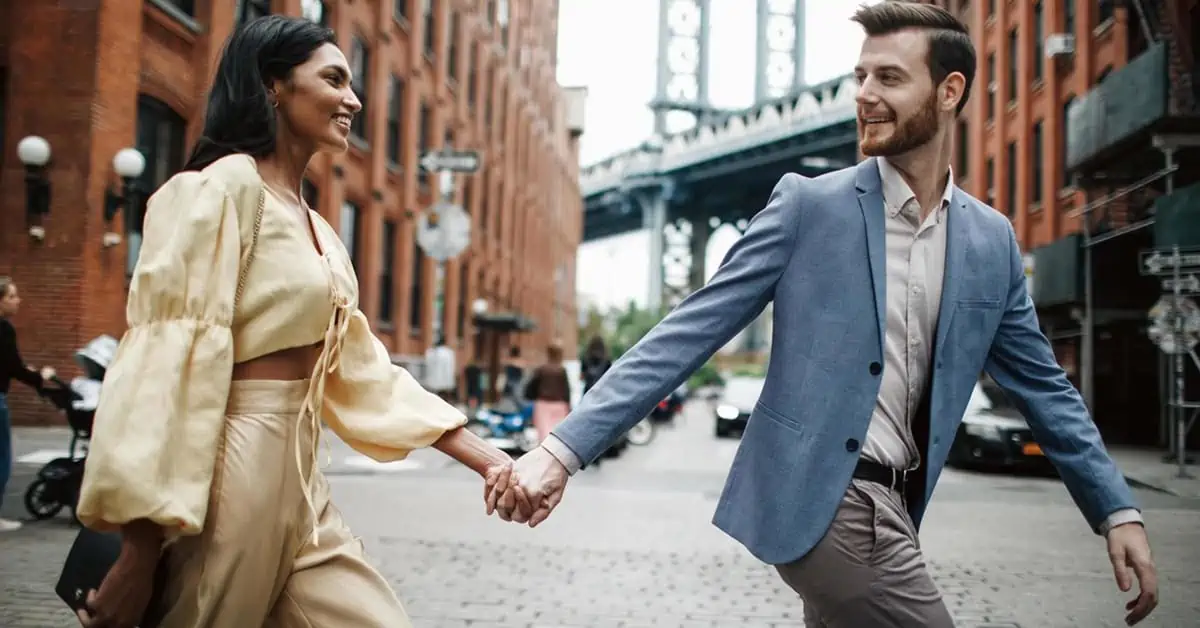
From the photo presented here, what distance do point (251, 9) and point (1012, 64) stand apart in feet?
61.6

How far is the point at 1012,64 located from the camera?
28734 mm

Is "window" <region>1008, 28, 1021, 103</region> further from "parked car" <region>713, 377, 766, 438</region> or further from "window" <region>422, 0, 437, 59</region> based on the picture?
"window" <region>422, 0, 437, 59</region>

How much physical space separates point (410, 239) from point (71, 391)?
20611mm

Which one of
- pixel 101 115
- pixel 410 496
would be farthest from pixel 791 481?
pixel 101 115

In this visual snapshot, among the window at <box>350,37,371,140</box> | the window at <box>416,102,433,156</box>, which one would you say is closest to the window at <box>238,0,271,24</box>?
the window at <box>350,37,371,140</box>

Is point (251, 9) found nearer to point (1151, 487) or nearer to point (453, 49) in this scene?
point (453, 49)

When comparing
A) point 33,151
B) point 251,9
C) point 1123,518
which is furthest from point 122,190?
point 1123,518

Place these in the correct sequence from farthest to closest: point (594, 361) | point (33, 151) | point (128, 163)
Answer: point (594, 361)
point (128, 163)
point (33, 151)

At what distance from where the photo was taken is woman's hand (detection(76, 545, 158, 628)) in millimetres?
2162

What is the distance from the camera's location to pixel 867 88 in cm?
266

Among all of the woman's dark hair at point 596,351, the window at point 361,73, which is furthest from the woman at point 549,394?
the window at point 361,73

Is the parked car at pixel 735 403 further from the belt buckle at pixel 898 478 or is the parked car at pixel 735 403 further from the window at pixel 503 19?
the belt buckle at pixel 898 478

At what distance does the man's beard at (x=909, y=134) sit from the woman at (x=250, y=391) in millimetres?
1160

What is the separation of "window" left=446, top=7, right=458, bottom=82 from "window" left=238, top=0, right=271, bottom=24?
14.1 m
